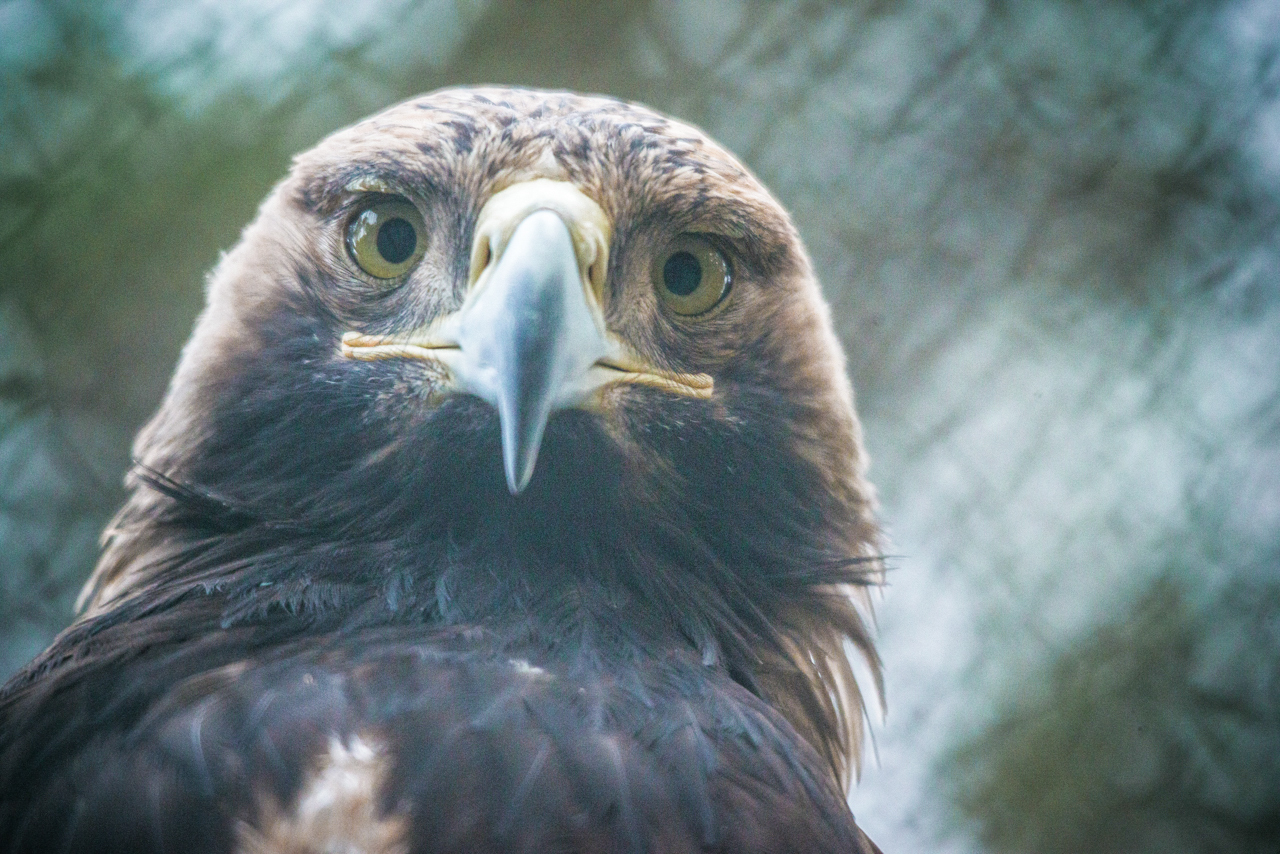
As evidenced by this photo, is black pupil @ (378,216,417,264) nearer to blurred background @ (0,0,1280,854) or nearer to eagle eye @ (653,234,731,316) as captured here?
eagle eye @ (653,234,731,316)

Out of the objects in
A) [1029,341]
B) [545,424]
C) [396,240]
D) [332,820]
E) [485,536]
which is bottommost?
[332,820]

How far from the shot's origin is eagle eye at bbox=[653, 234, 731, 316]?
1138mm

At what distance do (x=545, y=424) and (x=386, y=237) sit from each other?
12.9 inches

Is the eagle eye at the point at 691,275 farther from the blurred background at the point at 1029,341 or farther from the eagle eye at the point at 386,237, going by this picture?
the blurred background at the point at 1029,341

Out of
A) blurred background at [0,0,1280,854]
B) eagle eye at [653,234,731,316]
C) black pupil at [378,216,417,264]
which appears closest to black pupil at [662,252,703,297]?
eagle eye at [653,234,731,316]

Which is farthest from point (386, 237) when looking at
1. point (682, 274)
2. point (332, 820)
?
point (332, 820)

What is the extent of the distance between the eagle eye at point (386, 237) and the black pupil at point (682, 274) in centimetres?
26

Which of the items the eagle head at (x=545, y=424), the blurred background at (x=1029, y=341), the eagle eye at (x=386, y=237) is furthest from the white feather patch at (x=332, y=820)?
the blurred background at (x=1029, y=341)

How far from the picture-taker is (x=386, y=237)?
1114mm

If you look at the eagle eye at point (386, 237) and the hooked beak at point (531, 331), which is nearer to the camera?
the hooked beak at point (531, 331)

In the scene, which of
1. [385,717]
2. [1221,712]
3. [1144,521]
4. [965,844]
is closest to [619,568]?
[385,717]

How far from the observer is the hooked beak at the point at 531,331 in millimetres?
863

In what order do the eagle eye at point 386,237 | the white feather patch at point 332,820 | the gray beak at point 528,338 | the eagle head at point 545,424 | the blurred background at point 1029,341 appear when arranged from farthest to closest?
the blurred background at point 1029,341 → the eagle eye at point 386,237 → the eagle head at point 545,424 → the gray beak at point 528,338 → the white feather patch at point 332,820

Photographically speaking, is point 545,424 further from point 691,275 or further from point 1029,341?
point 1029,341
